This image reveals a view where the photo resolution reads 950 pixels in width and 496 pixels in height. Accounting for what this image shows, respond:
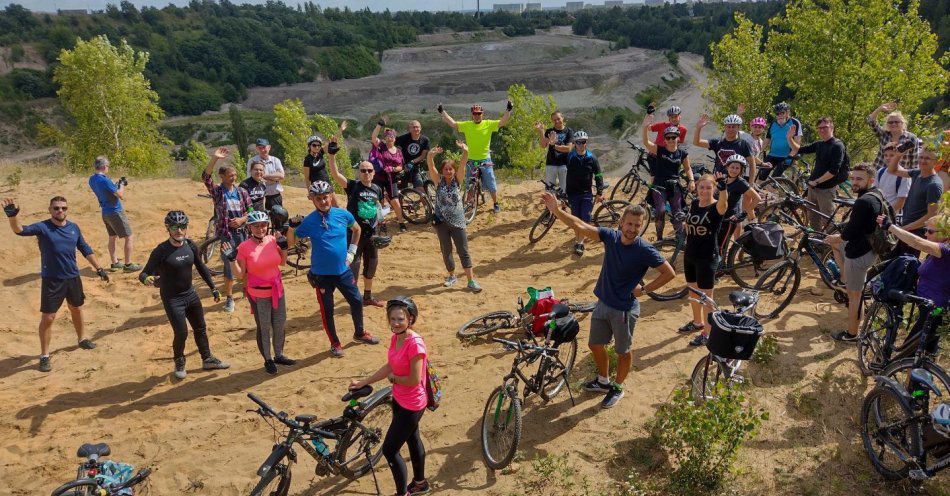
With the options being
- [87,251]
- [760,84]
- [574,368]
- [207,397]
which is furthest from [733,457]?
[760,84]

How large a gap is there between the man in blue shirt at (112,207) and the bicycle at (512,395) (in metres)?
8.94

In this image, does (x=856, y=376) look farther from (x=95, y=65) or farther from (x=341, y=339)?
(x=95, y=65)

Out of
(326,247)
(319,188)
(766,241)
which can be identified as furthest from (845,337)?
(319,188)

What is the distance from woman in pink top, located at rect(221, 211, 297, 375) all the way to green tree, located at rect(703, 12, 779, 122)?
19.7 meters

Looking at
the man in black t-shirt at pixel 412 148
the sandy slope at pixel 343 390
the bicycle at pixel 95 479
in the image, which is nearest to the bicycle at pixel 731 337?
the sandy slope at pixel 343 390

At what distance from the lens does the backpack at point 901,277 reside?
21.0ft

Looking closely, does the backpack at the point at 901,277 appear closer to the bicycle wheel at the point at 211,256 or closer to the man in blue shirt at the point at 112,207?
the bicycle wheel at the point at 211,256

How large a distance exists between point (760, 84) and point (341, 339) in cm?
2012

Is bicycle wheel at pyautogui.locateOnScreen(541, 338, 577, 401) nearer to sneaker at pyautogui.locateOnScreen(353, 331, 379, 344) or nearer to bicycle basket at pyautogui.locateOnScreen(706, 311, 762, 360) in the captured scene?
bicycle basket at pyautogui.locateOnScreen(706, 311, 762, 360)

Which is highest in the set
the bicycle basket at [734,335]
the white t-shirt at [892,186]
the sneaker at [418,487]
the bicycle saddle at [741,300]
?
the white t-shirt at [892,186]

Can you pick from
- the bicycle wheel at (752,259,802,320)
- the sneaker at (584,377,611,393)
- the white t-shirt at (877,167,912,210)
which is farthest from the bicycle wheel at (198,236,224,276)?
the white t-shirt at (877,167,912,210)

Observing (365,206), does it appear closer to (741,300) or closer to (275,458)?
(275,458)

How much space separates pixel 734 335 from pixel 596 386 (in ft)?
6.18

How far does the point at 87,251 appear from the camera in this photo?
858 centimetres
